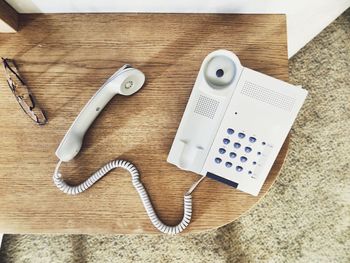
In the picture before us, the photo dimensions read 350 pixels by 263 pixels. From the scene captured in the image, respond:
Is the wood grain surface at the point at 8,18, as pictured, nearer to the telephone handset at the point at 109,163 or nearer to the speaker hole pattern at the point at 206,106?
the telephone handset at the point at 109,163

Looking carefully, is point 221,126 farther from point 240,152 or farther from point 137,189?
point 137,189

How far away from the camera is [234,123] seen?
0.73 m

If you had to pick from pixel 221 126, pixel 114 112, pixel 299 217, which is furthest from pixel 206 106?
pixel 299 217

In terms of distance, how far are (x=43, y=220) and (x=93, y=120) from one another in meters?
0.21

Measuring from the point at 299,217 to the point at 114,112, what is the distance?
2.79 ft

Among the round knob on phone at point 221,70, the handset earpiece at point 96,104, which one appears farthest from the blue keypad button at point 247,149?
the handset earpiece at point 96,104

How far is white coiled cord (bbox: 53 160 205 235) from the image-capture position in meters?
0.76

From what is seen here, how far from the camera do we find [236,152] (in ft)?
2.43

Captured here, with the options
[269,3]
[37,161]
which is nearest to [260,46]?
[269,3]

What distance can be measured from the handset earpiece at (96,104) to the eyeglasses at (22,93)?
79 mm

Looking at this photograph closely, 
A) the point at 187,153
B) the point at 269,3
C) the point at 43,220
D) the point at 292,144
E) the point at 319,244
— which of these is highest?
the point at 269,3

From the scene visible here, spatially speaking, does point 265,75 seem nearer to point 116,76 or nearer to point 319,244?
point 116,76

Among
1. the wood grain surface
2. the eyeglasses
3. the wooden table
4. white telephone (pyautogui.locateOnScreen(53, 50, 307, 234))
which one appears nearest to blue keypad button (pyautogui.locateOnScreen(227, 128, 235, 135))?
white telephone (pyautogui.locateOnScreen(53, 50, 307, 234))

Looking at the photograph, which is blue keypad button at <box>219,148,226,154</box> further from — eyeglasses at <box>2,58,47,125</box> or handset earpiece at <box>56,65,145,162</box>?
eyeglasses at <box>2,58,47,125</box>
